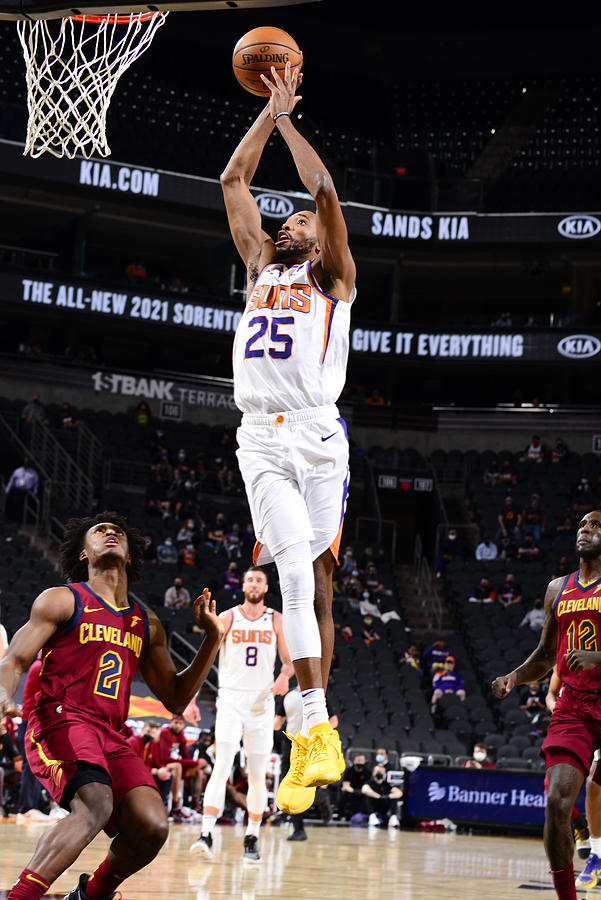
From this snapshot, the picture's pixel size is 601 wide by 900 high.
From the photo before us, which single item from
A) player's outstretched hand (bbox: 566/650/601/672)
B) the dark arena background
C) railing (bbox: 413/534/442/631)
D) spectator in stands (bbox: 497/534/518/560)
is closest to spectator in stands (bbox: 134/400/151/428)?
the dark arena background

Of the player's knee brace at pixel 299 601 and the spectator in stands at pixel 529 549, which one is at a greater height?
the spectator in stands at pixel 529 549

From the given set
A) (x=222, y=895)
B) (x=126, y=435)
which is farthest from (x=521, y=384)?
(x=222, y=895)

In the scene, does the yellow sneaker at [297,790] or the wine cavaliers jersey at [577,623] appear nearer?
the yellow sneaker at [297,790]

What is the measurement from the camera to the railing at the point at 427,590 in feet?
82.6

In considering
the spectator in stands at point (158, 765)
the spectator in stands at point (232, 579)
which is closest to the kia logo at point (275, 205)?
the spectator in stands at point (232, 579)

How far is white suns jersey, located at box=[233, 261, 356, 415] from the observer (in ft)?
18.0

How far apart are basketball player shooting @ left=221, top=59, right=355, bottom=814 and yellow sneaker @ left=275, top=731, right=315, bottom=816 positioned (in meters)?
0.12

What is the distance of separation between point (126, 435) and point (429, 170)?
10.7m

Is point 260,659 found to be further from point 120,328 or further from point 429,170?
point 429,170

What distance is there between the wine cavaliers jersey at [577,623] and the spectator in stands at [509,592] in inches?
631

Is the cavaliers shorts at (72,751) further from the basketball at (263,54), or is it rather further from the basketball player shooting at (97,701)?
the basketball at (263,54)

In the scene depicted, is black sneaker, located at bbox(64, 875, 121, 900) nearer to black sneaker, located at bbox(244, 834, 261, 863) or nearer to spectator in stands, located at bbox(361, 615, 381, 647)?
black sneaker, located at bbox(244, 834, 261, 863)

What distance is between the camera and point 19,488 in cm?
2295

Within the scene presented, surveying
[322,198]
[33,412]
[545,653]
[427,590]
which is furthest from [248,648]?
[427,590]
